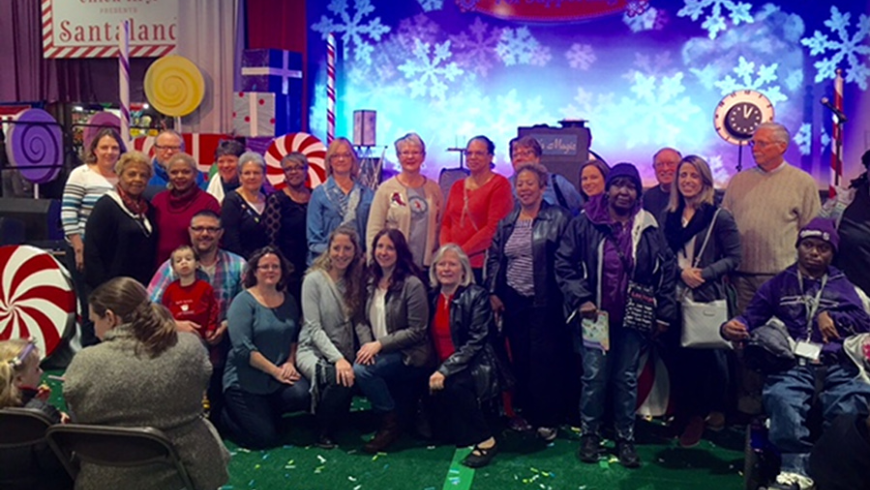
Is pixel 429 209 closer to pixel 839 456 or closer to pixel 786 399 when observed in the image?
pixel 786 399

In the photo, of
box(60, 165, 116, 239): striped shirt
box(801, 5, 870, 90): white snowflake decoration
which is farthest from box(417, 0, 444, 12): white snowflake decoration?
box(60, 165, 116, 239): striped shirt

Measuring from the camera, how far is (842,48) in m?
7.70

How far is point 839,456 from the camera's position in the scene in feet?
8.38

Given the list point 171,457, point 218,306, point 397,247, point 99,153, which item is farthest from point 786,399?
point 99,153

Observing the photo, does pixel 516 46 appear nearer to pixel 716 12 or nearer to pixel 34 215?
pixel 716 12

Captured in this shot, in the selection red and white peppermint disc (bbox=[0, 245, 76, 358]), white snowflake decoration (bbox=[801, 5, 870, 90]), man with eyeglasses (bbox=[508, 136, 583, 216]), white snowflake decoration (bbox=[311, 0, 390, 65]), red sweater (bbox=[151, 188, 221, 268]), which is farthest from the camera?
white snowflake decoration (bbox=[311, 0, 390, 65])

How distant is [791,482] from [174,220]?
124 inches

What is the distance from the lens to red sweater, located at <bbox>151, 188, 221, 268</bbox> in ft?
14.3

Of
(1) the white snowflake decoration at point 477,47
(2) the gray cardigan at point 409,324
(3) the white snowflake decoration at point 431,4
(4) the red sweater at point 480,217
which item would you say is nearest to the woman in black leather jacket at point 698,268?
(4) the red sweater at point 480,217

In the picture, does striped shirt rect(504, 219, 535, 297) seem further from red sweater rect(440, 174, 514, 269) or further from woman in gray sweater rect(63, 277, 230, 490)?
woman in gray sweater rect(63, 277, 230, 490)

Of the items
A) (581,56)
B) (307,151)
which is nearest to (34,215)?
(307,151)

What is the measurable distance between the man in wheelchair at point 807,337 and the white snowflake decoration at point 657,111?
4.62m

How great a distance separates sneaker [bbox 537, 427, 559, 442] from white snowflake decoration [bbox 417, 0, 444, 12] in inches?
206

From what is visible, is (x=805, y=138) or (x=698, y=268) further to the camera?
(x=805, y=138)
